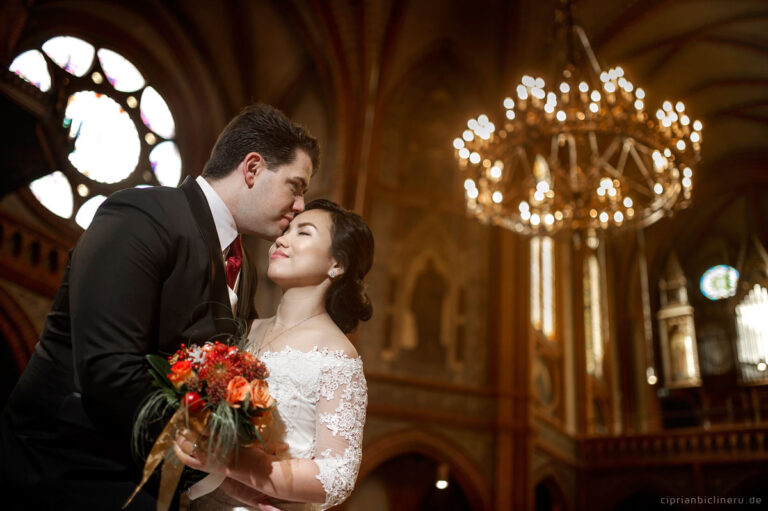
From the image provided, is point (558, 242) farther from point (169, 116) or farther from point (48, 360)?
point (48, 360)

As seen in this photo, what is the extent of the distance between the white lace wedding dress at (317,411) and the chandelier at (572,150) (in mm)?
6506

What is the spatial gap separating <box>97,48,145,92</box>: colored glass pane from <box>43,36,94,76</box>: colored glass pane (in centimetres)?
24

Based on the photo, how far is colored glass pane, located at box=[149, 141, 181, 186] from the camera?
422 inches

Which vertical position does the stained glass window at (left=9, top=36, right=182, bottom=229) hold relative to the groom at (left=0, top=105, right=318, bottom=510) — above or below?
above

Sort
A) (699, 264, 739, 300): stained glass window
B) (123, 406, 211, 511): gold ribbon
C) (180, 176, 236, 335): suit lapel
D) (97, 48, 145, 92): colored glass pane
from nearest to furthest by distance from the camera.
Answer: (123, 406, 211, 511): gold ribbon → (180, 176, 236, 335): suit lapel → (97, 48, 145, 92): colored glass pane → (699, 264, 739, 300): stained glass window

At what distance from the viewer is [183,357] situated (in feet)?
6.74

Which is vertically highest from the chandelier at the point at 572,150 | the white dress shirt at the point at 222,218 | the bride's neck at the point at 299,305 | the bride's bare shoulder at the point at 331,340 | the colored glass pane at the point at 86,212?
the chandelier at the point at 572,150

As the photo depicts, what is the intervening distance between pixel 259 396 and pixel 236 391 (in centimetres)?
8

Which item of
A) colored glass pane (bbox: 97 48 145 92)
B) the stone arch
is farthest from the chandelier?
colored glass pane (bbox: 97 48 145 92)

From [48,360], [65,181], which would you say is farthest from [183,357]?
[65,181]

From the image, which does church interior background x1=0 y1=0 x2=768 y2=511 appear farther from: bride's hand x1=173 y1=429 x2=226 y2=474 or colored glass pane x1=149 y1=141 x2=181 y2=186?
bride's hand x1=173 y1=429 x2=226 y2=474

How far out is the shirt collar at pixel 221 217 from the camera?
8.34 ft

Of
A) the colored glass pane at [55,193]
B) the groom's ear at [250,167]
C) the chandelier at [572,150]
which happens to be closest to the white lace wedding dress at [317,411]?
the groom's ear at [250,167]

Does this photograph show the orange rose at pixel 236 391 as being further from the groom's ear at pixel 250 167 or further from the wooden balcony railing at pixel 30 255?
the wooden balcony railing at pixel 30 255
